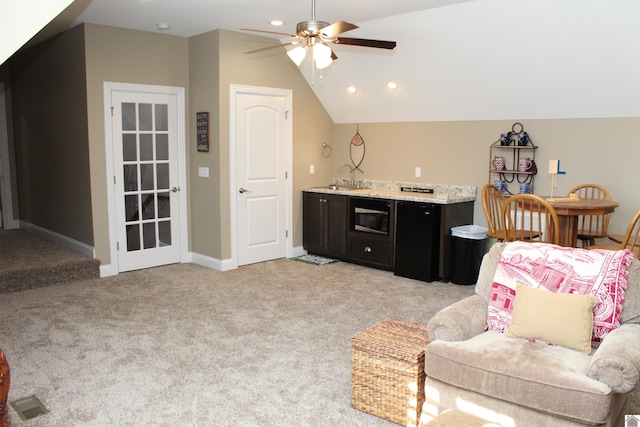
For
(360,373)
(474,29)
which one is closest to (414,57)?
(474,29)

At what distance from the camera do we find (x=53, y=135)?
6332 millimetres

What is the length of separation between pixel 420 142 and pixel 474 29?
68.6 inches

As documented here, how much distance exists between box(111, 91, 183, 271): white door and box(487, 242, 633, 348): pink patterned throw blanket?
13.5ft

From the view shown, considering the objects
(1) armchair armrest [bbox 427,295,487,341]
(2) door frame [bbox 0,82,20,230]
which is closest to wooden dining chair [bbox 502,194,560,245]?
(1) armchair armrest [bbox 427,295,487,341]

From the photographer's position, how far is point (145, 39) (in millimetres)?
5723

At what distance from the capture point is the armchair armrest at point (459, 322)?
272cm

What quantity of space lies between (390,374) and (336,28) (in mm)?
2139

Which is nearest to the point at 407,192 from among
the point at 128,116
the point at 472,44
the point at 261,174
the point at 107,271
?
the point at 261,174

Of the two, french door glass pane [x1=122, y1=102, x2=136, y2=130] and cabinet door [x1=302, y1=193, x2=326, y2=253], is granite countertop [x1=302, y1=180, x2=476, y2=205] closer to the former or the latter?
cabinet door [x1=302, y1=193, x2=326, y2=253]

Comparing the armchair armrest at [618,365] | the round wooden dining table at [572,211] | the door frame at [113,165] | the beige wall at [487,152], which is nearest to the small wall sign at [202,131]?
the door frame at [113,165]

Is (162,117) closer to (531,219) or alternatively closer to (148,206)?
(148,206)

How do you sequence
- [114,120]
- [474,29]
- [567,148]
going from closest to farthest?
1. [474,29]
2. [567,148]
3. [114,120]

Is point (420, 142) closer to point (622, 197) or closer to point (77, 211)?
point (622, 197)

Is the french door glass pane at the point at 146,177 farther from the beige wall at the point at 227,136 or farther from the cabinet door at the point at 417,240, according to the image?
the cabinet door at the point at 417,240
